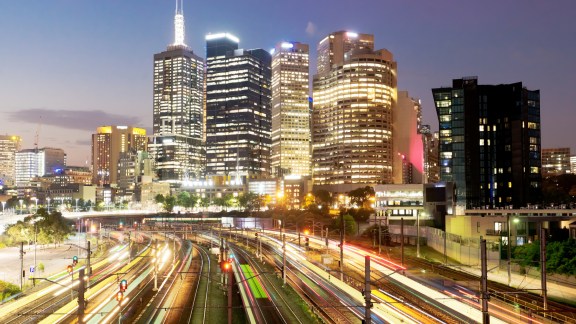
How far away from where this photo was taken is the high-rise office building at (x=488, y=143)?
152750mm

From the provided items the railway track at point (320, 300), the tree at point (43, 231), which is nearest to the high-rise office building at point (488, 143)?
the railway track at point (320, 300)

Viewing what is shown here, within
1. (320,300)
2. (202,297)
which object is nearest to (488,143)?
(320,300)

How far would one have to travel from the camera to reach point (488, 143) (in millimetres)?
154750

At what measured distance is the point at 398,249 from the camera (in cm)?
9375

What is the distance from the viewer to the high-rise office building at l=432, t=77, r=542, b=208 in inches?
6014

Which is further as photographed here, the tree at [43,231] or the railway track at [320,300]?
the tree at [43,231]

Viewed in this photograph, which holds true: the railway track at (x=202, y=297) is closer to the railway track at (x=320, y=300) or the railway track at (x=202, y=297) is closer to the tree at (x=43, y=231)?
the railway track at (x=320, y=300)

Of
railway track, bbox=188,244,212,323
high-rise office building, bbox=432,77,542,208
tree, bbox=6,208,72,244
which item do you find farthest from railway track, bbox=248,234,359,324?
high-rise office building, bbox=432,77,542,208

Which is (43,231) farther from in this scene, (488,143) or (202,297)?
(488,143)

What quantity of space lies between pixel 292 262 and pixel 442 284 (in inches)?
1072

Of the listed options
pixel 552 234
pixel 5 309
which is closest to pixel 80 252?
pixel 5 309

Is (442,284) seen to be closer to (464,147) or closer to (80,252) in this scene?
(80,252)

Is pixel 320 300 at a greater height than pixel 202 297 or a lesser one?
greater

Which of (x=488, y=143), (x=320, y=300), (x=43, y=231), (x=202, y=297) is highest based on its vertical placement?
(x=488, y=143)
